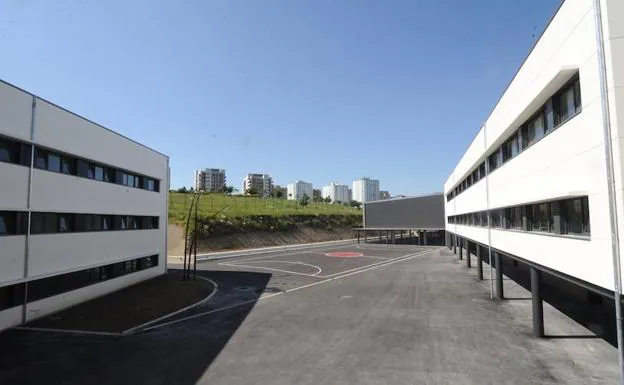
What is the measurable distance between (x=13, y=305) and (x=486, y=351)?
19687 millimetres

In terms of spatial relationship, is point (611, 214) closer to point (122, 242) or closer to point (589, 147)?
point (589, 147)

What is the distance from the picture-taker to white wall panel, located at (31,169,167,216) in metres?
19.2

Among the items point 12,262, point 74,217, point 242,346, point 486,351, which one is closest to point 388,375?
point 486,351

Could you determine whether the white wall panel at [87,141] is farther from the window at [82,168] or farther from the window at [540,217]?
the window at [540,217]

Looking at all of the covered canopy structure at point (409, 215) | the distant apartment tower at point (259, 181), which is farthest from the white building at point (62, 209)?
the distant apartment tower at point (259, 181)

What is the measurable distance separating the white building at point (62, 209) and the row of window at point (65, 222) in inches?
1.8

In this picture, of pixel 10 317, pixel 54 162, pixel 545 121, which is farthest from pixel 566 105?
pixel 54 162

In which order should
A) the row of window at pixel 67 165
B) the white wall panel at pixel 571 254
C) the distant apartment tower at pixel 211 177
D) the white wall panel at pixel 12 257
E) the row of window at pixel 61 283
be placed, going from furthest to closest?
the distant apartment tower at pixel 211 177
the row of window at pixel 67 165
the row of window at pixel 61 283
the white wall panel at pixel 12 257
the white wall panel at pixel 571 254

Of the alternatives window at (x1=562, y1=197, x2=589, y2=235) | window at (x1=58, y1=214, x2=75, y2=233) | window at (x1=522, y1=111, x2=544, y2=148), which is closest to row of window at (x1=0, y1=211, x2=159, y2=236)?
window at (x1=58, y1=214, x2=75, y2=233)

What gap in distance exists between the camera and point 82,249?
22.2m

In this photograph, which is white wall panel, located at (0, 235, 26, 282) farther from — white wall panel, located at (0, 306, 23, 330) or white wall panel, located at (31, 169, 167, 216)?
white wall panel, located at (31, 169, 167, 216)

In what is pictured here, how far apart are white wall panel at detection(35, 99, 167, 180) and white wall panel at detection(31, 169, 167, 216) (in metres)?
1.55

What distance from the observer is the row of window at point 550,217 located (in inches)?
427

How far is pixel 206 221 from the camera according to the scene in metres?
62.6
